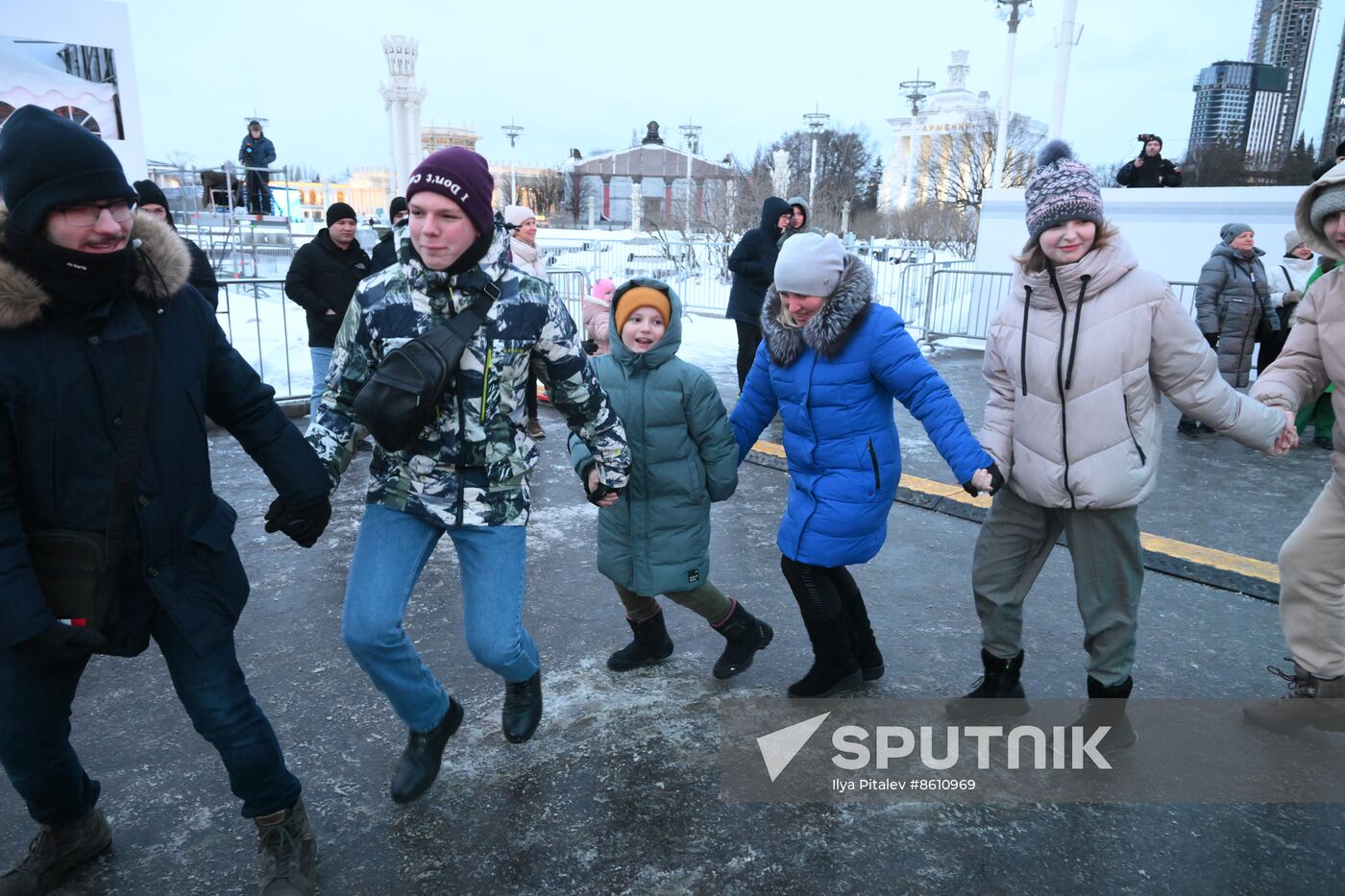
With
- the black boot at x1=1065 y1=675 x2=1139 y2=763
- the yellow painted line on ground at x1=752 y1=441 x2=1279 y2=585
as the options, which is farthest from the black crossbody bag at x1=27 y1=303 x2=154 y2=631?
the yellow painted line on ground at x1=752 y1=441 x2=1279 y2=585

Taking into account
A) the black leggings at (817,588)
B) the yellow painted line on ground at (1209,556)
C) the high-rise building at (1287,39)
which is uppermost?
the high-rise building at (1287,39)

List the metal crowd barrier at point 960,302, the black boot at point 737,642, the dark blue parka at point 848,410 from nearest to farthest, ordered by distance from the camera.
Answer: the dark blue parka at point 848,410, the black boot at point 737,642, the metal crowd barrier at point 960,302

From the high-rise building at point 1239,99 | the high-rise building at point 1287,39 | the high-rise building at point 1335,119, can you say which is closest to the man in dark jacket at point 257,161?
the high-rise building at point 1335,119

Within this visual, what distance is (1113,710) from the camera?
3.06 meters

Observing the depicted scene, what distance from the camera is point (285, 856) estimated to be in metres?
2.37

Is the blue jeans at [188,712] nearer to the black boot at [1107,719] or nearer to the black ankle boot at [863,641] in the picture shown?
the black ankle boot at [863,641]

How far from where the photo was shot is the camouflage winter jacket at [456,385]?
2.58 metres

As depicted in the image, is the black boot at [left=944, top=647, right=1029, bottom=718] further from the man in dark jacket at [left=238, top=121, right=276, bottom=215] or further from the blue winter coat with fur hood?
the man in dark jacket at [left=238, top=121, right=276, bottom=215]

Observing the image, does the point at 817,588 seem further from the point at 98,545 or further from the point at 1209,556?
the point at 1209,556

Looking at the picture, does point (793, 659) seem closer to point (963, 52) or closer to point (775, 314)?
point (775, 314)

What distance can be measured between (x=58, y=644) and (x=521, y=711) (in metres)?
1.38

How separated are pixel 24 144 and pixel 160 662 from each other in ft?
7.91

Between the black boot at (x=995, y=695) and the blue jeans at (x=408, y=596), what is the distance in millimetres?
1677

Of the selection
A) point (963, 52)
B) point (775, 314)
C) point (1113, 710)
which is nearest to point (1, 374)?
point (775, 314)
